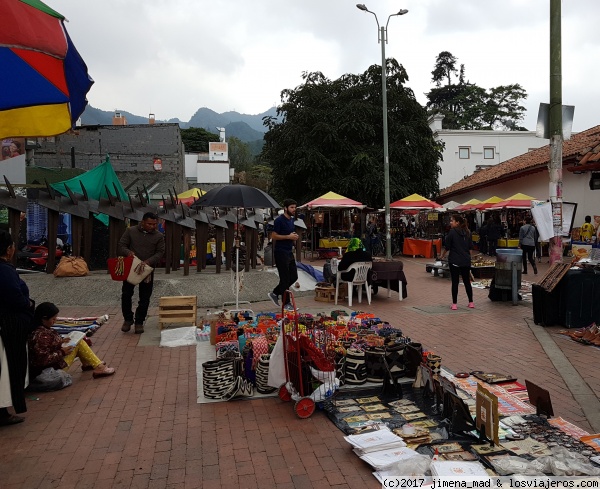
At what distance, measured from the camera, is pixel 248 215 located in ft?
47.0

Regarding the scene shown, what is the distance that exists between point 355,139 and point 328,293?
17538 mm

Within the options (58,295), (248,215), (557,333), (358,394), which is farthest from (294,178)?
(358,394)

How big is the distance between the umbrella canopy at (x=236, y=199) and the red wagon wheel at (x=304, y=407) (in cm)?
403

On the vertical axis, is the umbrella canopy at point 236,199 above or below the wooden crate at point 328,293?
above

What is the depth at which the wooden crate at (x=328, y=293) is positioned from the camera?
10695 millimetres

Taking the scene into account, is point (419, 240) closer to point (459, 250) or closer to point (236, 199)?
point (459, 250)

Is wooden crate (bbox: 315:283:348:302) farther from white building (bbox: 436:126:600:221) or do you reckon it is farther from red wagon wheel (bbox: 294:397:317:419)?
white building (bbox: 436:126:600:221)

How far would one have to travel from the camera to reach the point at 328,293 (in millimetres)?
10695

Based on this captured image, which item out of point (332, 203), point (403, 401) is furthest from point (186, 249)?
point (332, 203)

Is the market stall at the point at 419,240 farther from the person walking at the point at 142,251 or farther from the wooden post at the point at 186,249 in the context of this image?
the person walking at the point at 142,251

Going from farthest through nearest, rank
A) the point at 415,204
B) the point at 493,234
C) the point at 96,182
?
the point at 493,234
the point at 415,204
the point at 96,182

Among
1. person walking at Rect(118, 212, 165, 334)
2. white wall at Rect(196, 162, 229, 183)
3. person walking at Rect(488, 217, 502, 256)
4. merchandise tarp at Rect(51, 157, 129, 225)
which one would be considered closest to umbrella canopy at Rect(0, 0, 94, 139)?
person walking at Rect(118, 212, 165, 334)

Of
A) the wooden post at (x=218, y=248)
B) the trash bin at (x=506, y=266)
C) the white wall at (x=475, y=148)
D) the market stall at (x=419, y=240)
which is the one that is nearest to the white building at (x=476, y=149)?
the white wall at (x=475, y=148)

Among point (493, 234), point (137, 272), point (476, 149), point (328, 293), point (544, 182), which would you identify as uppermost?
point (476, 149)
